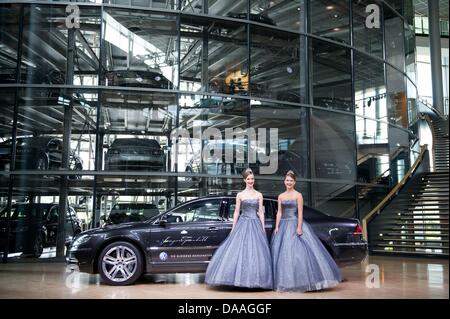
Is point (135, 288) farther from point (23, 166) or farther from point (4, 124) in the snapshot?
point (4, 124)

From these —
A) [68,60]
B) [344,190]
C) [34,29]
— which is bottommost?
[344,190]

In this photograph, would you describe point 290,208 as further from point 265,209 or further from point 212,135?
point 212,135

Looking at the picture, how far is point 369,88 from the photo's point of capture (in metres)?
14.8

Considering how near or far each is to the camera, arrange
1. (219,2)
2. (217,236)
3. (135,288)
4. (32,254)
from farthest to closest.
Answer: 1. (219,2)
2. (32,254)
3. (217,236)
4. (135,288)

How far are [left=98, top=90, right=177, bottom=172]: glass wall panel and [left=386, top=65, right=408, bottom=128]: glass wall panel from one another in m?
8.04

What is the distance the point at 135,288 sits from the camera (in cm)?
689

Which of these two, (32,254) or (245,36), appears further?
(245,36)

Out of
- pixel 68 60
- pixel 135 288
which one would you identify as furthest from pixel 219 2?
pixel 135 288

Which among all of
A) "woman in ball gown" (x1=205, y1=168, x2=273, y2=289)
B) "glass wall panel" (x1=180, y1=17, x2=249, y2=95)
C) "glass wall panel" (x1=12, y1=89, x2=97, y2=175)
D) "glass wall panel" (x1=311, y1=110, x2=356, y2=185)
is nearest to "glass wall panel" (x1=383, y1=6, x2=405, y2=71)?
"glass wall panel" (x1=311, y1=110, x2=356, y2=185)

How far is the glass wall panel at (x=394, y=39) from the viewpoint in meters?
16.3

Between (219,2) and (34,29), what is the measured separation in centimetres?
475

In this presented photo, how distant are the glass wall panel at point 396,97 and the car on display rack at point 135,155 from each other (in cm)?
837

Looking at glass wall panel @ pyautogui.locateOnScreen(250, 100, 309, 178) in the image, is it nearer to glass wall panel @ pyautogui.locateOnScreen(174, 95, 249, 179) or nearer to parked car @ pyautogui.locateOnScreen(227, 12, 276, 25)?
glass wall panel @ pyautogui.locateOnScreen(174, 95, 249, 179)

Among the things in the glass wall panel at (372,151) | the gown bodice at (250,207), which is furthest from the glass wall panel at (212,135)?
the gown bodice at (250,207)
